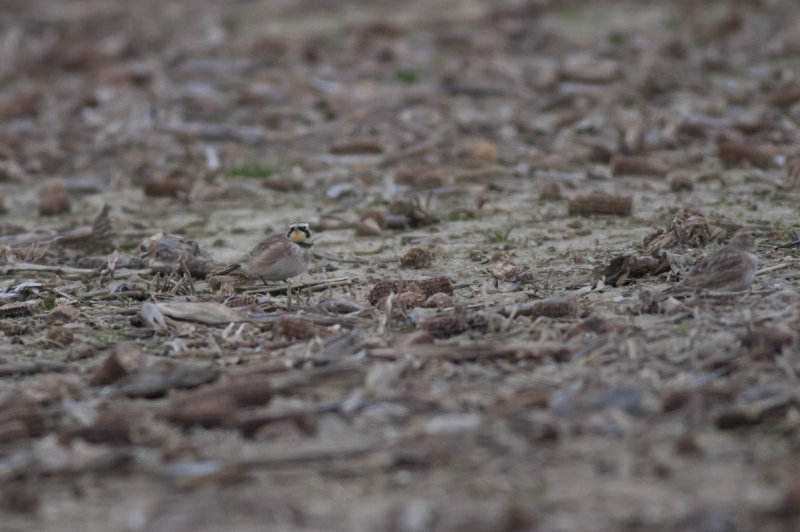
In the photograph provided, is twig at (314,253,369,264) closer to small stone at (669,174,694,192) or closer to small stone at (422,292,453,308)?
small stone at (422,292,453,308)

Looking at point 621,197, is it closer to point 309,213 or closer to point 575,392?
point 309,213

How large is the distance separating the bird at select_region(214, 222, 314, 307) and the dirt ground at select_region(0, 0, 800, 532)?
0.42 ft

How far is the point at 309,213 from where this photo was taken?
26.6 feet

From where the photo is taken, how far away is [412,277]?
6.17 m

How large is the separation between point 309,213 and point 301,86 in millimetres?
3994

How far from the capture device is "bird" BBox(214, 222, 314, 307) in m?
6.02

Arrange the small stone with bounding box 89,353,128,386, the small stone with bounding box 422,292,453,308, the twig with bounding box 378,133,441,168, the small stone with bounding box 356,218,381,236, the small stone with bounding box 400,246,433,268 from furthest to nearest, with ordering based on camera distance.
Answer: the twig with bounding box 378,133,441,168 → the small stone with bounding box 356,218,381,236 → the small stone with bounding box 400,246,433,268 → the small stone with bounding box 422,292,453,308 → the small stone with bounding box 89,353,128,386

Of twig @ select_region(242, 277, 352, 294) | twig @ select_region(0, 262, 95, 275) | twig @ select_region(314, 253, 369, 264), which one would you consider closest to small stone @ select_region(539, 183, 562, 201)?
twig @ select_region(314, 253, 369, 264)

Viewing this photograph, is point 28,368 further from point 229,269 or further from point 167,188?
point 167,188

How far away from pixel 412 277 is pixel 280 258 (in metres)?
0.83

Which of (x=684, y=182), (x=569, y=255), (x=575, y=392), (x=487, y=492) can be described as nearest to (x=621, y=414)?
(x=575, y=392)

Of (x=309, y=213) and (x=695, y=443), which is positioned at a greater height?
(x=695, y=443)

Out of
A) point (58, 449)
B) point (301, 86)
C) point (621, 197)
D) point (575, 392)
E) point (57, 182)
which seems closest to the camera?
point (58, 449)

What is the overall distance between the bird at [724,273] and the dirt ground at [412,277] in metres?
0.08
